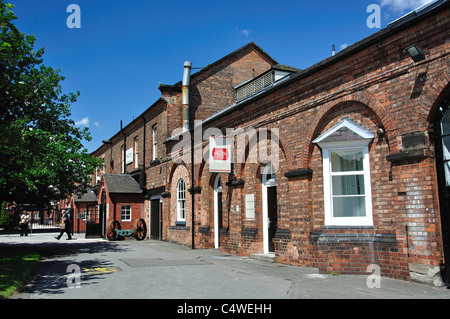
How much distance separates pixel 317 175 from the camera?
10.6 metres

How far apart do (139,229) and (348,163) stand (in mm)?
16075

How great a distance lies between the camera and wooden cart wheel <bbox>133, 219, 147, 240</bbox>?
23062mm

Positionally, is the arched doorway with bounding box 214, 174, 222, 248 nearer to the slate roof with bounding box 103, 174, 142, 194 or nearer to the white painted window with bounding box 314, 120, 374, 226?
the white painted window with bounding box 314, 120, 374, 226

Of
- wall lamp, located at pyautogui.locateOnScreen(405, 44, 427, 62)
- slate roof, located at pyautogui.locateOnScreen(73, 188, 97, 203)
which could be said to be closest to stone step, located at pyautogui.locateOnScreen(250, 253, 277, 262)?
wall lamp, located at pyautogui.locateOnScreen(405, 44, 427, 62)

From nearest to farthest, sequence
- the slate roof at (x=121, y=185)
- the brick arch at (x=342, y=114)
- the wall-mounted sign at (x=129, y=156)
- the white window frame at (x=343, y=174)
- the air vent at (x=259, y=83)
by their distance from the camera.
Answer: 1. the brick arch at (x=342, y=114)
2. the white window frame at (x=343, y=174)
3. the air vent at (x=259, y=83)
4. the slate roof at (x=121, y=185)
5. the wall-mounted sign at (x=129, y=156)

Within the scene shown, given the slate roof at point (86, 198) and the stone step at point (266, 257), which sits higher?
the slate roof at point (86, 198)

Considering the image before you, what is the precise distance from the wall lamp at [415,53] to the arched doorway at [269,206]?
5.81 metres

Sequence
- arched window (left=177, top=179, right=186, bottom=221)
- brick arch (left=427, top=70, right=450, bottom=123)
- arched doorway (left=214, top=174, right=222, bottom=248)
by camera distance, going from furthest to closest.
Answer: arched window (left=177, top=179, right=186, bottom=221) < arched doorway (left=214, top=174, right=222, bottom=248) < brick arch (left=427, top=70, right=450, bottom=123)

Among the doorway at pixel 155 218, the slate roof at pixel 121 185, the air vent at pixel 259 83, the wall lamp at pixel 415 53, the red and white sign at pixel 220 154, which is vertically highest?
the air vent at pixel 259 83

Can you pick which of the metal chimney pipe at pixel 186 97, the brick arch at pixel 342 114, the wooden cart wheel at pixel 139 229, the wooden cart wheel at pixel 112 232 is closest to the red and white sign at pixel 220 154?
the brick arch at pixel 342 114

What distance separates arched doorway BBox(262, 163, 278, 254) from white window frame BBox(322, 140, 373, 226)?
103 inches

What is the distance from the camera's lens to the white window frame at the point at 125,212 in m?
24.2

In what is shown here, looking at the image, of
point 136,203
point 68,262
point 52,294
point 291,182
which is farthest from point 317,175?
point 136,203

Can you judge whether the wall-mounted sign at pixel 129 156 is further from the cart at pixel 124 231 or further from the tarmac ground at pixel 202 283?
Result: the tarmac ground at pixel 202 283
